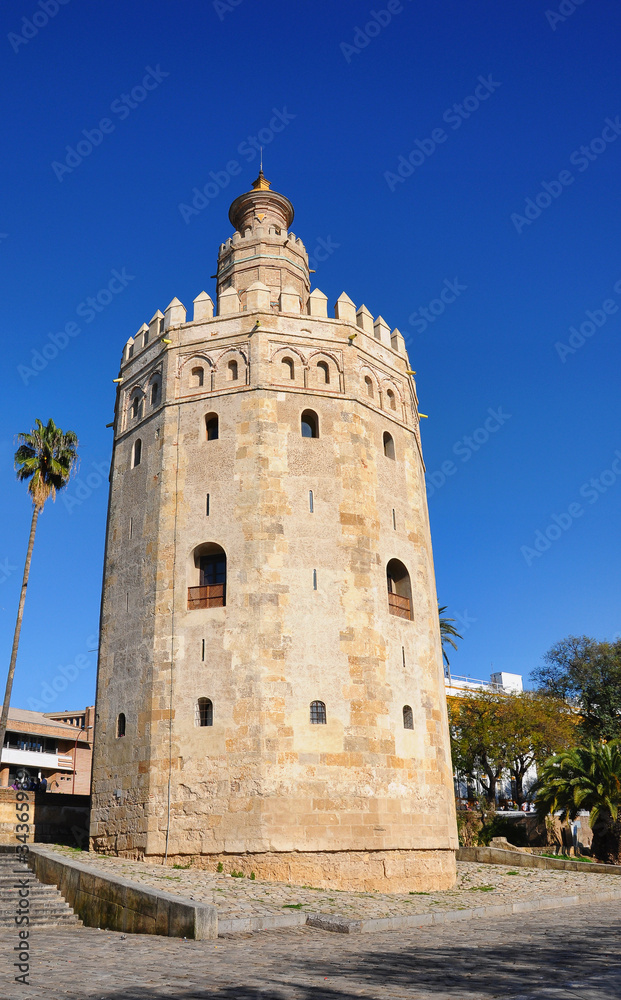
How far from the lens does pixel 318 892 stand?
15.9 metres

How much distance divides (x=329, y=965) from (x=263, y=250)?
2234cm

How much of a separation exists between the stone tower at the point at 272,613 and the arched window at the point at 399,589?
0.08 meters

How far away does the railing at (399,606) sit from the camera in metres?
21.3

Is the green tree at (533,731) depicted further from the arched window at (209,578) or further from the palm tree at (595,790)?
the arched window at (209,578)

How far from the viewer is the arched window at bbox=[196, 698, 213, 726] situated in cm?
1877

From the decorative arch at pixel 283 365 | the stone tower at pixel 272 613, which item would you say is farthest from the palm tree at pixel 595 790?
the decorative arch at pixel 283 365

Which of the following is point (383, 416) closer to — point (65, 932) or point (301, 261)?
point (301, 261)

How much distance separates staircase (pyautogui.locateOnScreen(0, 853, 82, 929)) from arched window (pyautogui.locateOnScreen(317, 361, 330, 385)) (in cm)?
1377

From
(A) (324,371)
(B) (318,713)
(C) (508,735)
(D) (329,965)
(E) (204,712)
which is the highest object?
(A) (324,371)

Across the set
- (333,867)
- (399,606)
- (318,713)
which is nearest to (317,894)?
(333,867)

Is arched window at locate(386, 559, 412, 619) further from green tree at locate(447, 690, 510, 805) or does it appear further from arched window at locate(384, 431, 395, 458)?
green tree at locate(447, 690, 510, 805)

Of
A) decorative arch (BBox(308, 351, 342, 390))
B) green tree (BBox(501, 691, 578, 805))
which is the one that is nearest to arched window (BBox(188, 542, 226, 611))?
decorative arch (BBox(308, 351, 342, 390))

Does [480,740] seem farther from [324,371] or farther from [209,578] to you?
[324,371]

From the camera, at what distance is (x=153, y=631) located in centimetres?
1981
